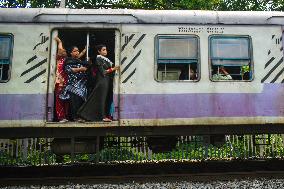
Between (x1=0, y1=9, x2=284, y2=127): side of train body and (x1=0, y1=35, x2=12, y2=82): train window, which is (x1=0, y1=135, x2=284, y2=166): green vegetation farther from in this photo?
(x1=0, y1=35, x2=12, y2=82): train window

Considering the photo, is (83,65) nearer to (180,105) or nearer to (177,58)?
→ (177,58)

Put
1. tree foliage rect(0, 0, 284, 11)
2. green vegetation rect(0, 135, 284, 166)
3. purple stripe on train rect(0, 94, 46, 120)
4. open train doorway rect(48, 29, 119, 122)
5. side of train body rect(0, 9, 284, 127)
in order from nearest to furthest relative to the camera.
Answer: purple stripe on train rect(0, 94, 46, 120) → side of train body rect(0, 9, 284, 127) → open train doorway rect(48, 29, 119, 122) → green vegetation rect(0, 135, 284, 166) → tree foliage rect(0, 0, 284, 11)

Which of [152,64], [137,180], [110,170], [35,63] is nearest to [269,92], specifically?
[152,64]

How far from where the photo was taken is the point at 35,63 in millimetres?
7840

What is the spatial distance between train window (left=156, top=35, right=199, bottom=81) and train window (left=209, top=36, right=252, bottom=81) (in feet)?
1.38

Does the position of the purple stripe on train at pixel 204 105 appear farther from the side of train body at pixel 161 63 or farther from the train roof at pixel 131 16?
the train roof at pixel 131 16

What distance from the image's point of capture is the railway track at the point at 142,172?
7238 mm

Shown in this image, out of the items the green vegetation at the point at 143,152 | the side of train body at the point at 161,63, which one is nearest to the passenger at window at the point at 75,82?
the side of train body at the point at 161,63

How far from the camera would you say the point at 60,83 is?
7875mm

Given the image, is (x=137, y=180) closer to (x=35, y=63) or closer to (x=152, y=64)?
(x=152, y=64)

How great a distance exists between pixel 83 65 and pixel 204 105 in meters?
2.92

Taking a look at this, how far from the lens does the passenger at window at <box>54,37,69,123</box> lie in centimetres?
783

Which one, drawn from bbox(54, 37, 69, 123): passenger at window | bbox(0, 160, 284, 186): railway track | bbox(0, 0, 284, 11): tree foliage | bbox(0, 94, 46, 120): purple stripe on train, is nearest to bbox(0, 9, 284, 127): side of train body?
bbox(0, 94, 46, 120): purple stripe on train

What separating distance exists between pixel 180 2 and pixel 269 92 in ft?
46.5
